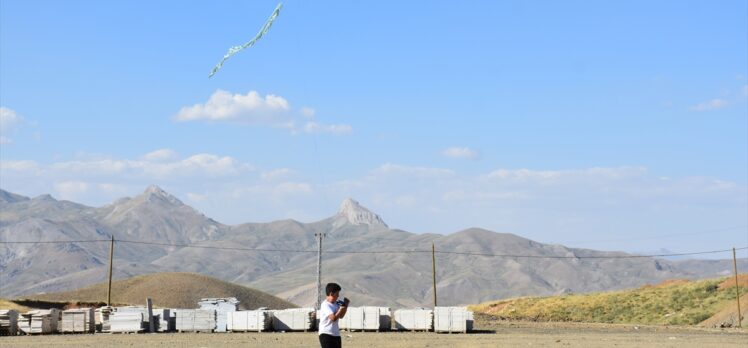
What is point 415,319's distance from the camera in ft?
171

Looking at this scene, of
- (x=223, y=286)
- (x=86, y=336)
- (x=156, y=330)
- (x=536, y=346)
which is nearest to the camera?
(x=536, y=346)

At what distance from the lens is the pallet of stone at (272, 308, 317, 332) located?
5182 cm

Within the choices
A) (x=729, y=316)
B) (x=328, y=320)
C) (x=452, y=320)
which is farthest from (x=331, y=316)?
(x=729, y=316)

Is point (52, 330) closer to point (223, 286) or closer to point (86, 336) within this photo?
point (86, 336)

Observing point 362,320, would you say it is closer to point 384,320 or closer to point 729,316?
point 384,320

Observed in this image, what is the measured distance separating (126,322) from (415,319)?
49.5ft

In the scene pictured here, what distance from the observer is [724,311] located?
74.6 metres

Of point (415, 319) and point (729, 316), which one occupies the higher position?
point (729, 316)

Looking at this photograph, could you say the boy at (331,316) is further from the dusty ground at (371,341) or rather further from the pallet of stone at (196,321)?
the pallet of stone at (196,321)

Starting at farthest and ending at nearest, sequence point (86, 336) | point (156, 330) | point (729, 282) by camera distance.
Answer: point (729, 282)
point (156, 330)
point (86, 336)

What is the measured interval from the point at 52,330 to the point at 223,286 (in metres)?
65.3

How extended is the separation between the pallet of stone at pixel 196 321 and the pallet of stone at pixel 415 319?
9902mm

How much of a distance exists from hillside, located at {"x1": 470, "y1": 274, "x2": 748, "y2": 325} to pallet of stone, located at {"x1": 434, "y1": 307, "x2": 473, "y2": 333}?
95.4ft

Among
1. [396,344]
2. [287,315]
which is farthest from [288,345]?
[287,315]
